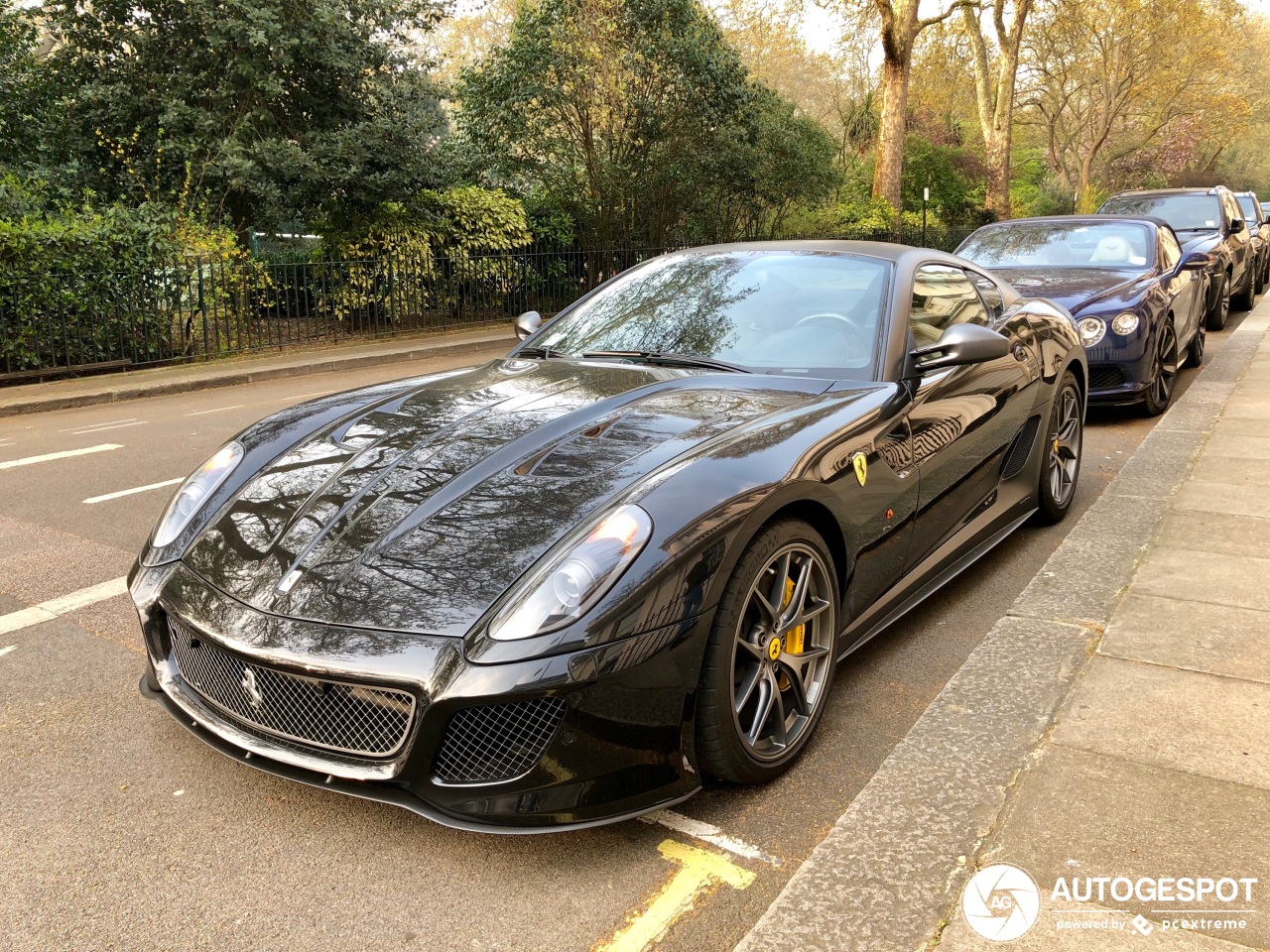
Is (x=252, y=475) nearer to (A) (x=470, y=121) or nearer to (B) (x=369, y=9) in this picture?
(B) (x=369, y=9)

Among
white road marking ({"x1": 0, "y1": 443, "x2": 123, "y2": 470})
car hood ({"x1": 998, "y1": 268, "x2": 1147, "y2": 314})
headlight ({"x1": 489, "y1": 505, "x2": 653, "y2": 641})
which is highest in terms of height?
car hood ({"x1": 998, "y1": 268, "x2": 1147, "y2": 314})

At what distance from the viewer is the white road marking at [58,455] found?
7.39 meters

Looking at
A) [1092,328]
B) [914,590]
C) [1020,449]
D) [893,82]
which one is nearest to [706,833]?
[914,590]

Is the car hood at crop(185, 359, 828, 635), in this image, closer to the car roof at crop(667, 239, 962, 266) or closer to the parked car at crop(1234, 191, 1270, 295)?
the car roof at crop(667, 239, 962, 266)

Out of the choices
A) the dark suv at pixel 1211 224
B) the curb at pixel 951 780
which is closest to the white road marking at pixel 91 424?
the curb at pixel 951 780

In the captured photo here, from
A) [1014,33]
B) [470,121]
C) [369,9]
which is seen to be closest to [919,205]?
[1014,33]

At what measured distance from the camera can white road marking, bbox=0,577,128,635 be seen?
13.4 feet

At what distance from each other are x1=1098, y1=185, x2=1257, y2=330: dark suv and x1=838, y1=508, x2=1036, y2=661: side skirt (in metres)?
10.4

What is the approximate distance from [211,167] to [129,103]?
157cm

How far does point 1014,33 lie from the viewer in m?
31.8

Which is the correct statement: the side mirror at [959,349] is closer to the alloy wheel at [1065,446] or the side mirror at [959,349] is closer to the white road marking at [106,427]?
the alloy wheel at [1065,446]

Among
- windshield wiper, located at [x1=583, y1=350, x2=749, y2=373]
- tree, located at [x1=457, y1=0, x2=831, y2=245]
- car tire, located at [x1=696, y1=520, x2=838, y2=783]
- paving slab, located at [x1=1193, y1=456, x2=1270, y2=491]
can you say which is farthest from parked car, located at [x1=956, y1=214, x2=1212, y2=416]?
tree, located at [x1=457, y1=0, x2=831, y2=245]

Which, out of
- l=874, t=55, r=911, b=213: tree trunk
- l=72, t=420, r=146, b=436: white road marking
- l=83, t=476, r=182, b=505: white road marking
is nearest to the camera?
l=83, t=476, r=182, b=505: white road marking

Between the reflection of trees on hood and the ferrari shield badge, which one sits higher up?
the reflection of trees on hood
